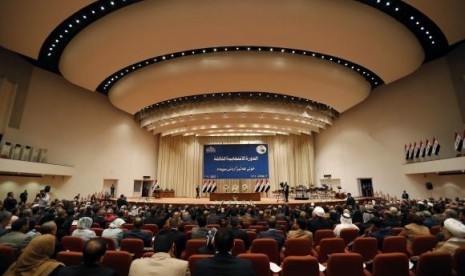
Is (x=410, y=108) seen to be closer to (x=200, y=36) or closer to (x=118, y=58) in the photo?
(x=200, y=36)

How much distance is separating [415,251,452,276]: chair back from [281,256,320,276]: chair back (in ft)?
3.36

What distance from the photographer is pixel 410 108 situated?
13.2 metres

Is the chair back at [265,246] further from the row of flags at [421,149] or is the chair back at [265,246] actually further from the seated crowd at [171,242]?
the row of flags at [421,149]

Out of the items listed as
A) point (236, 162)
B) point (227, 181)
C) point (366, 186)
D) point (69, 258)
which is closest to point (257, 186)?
point (236, 162)

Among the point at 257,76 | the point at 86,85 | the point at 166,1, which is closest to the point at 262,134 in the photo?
the point at 257,76

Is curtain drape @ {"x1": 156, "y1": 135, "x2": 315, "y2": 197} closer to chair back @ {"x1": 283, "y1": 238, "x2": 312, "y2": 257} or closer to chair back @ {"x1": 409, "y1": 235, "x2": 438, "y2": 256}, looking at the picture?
chair back @ {"x1": 409, "y1": 235, "x2": 438, "y2": 256}

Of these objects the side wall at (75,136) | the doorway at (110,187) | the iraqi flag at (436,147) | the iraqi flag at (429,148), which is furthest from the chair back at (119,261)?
the doorway at (110,187)

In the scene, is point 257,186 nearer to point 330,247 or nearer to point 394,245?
point 330,247

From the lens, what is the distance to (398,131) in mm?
13758

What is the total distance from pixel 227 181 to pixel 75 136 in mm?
13492

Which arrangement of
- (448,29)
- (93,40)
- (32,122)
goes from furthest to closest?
(32,122) → (93,40) → (448,29)

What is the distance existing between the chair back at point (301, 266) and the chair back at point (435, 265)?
3.36 ft

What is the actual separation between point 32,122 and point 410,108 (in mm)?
20227

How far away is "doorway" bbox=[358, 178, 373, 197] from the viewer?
15.6 meters
